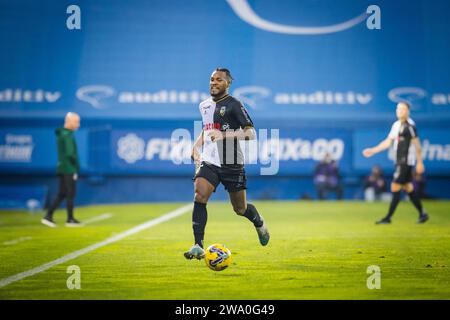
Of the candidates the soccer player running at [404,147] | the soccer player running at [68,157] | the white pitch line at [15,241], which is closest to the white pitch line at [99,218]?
the soccer player running at [68,157]

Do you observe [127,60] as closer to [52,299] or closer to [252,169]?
[252,169]

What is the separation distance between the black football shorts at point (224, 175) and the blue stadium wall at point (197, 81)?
14.7m

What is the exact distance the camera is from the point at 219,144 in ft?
28.6

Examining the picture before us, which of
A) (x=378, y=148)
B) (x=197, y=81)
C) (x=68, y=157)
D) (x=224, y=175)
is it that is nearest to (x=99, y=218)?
(x=68, y=157)

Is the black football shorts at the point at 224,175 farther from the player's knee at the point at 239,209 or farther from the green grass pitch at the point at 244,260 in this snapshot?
the green grass pitch at the point at 244,260

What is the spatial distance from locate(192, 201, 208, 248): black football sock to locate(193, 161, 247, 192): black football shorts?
0.95ft

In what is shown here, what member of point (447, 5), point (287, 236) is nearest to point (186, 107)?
point (447, 5)

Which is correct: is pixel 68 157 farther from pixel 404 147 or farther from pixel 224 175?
pixel 224 175

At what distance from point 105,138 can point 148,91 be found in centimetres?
181

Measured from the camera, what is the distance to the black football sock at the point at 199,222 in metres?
8.48

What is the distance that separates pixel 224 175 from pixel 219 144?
13.0 inches

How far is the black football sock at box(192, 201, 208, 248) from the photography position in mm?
8484
